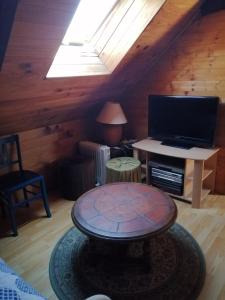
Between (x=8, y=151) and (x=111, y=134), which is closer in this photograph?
Answer: (x=8, y=151)

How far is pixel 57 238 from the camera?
7.41 ft

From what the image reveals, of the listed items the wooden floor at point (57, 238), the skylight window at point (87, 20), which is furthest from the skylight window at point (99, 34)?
the wooden floor at point (57, 238)

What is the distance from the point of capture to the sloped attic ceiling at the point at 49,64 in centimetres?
145

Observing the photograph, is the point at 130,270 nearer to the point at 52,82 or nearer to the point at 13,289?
the point at 13,289

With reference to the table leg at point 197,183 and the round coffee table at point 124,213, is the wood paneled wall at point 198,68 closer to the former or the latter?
the table leg at point 197,183

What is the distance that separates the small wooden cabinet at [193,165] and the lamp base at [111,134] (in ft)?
1.04

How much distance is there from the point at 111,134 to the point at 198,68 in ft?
4.13

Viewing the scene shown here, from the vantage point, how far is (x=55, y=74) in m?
2.05

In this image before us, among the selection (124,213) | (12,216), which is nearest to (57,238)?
(12,216)

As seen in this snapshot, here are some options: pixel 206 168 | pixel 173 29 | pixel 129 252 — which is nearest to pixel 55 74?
pixel 173 29

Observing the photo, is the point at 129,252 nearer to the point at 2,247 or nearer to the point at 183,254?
the point at 183,254

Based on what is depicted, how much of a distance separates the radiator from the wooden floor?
531 millimetres

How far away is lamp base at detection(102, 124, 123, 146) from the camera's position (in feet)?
10.3

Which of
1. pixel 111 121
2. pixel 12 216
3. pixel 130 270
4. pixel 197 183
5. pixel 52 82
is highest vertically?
pixel 52 82
